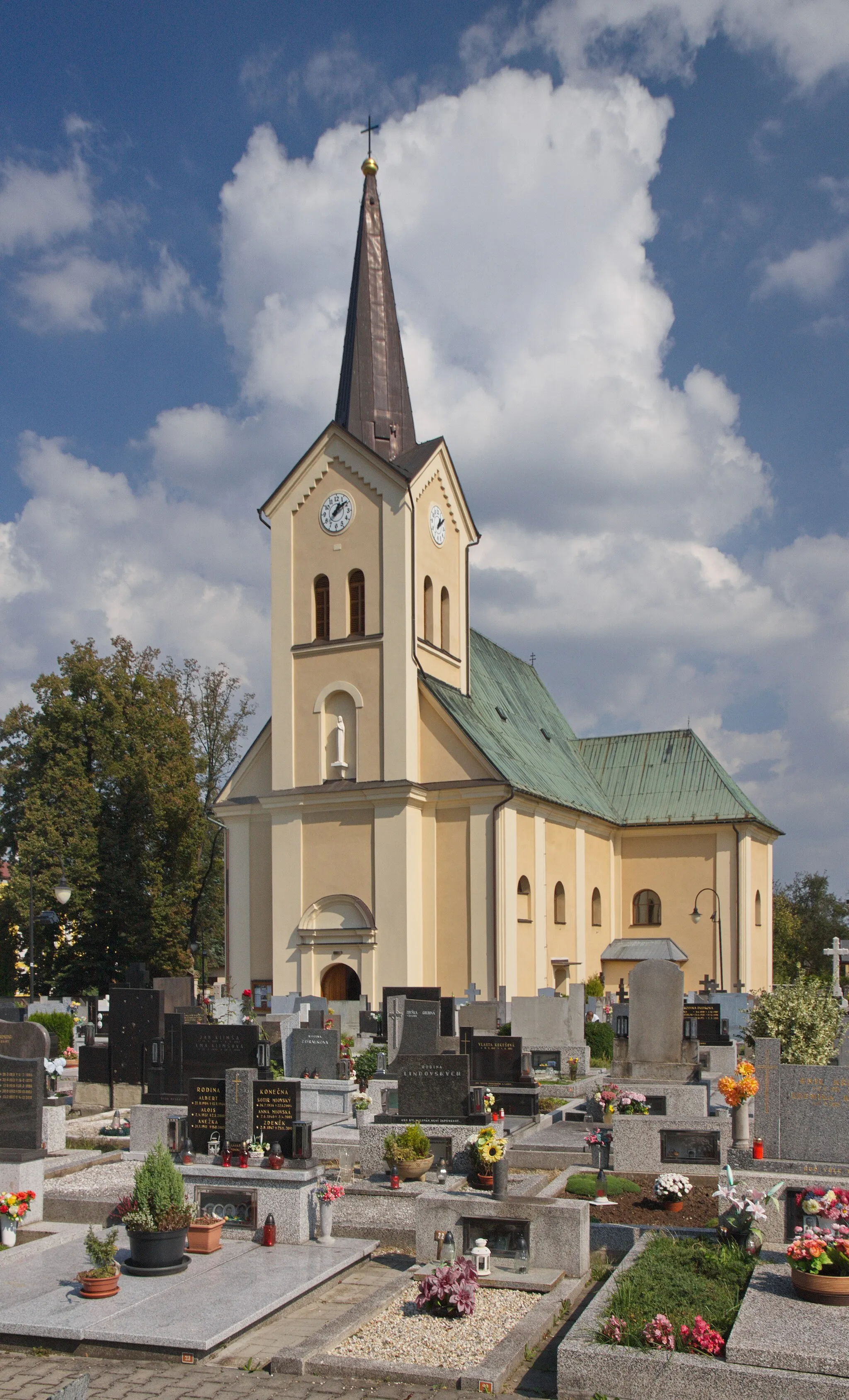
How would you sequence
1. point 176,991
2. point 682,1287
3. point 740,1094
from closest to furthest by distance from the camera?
1. point 682,1287
2. point 740,1094
3. point 176,991

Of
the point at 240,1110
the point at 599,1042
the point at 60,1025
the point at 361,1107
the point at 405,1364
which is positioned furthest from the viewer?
the point at 60,1025

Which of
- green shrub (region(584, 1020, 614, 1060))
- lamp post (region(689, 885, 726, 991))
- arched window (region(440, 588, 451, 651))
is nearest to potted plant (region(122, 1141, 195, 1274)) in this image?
green shrub (region(584, 1020, 614, 1060))

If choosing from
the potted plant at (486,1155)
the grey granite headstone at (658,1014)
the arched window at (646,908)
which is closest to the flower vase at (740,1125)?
the potted plant at (486,1155)

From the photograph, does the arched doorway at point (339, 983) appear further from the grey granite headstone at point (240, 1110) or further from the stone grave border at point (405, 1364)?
the stone grave border at point (405, 1364)

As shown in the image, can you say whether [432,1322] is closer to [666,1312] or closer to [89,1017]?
[666,1312]

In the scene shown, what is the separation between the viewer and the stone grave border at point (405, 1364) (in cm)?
773

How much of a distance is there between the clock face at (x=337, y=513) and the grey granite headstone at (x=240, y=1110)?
69.0 feet

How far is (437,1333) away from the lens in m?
8.57

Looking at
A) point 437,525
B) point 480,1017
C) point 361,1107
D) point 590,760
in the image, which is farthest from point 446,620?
point 361,1107

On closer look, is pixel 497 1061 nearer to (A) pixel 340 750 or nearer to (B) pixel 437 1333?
(B) pixel 437 1333

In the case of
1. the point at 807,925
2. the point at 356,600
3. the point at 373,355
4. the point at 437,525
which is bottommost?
the point at 807,925

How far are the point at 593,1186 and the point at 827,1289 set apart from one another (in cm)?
485

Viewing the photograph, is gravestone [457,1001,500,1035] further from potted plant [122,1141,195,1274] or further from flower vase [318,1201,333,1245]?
potted plant [122,1141,195,1274]

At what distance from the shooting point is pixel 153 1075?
1672 cm
